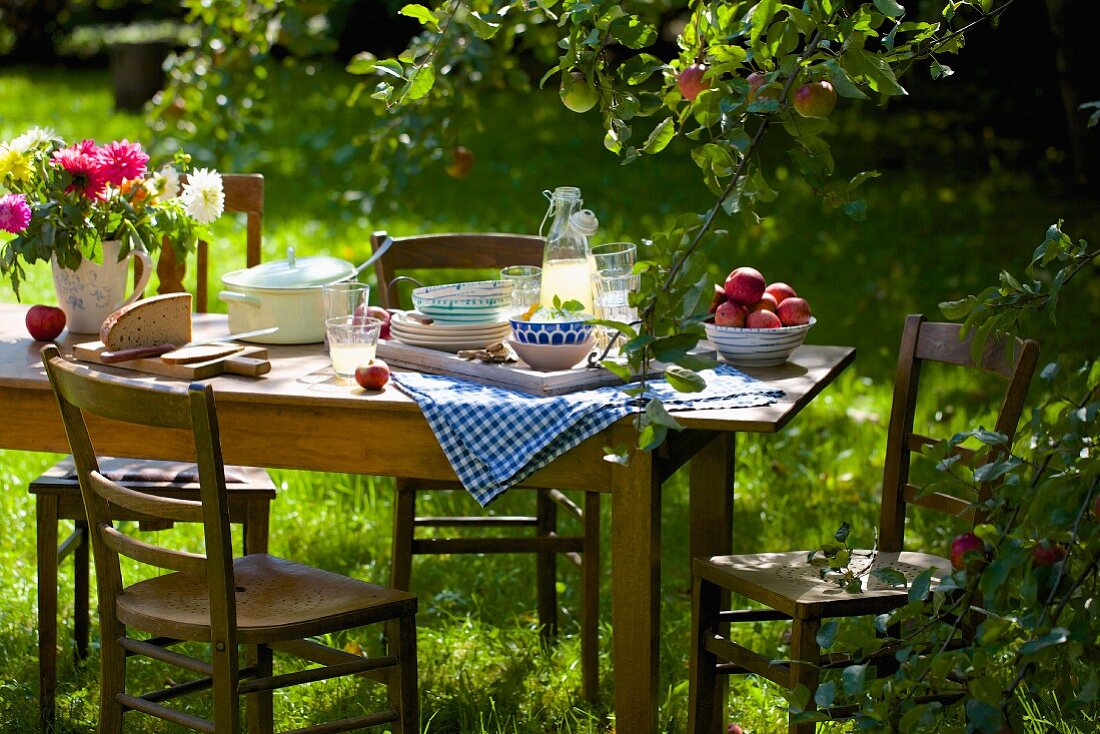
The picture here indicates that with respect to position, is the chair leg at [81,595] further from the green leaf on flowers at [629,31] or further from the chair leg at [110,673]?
the green leaf on flowers at [629,31]

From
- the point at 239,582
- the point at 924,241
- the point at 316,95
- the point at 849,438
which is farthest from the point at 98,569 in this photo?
the point at 316,95

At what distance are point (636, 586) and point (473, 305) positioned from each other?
64 cm

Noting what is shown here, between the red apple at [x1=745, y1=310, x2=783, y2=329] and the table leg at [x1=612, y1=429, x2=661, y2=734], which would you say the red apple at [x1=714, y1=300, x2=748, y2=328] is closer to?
the red apple at [x1=745, y1=310, x2=783, y2=329]

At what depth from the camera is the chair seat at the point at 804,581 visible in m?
2.33

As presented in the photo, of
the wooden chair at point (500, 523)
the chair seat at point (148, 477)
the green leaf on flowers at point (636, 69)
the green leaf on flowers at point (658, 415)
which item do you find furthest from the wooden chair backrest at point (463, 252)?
the green leaf on flowers at point (658, 415)

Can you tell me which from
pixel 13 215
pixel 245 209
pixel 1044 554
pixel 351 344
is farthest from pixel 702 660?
pixel 245 209

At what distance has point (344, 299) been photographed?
2.63m

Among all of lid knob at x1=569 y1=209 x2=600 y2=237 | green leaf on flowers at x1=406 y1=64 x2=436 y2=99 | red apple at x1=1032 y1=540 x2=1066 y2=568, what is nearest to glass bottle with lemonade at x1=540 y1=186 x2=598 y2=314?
lid knob at x1=569 y1=209 x2=600 y2=237

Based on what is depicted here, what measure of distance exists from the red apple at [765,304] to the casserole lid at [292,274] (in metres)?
0.82

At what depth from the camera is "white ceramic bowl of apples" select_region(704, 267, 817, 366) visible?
2.64m

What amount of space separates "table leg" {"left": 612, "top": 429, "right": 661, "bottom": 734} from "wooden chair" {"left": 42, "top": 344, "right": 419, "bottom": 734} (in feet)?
1.22

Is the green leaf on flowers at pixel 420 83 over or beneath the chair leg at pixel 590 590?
over

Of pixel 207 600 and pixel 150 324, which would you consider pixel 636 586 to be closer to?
pixel 207 600

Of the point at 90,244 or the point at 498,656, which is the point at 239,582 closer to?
the point at 90,244
